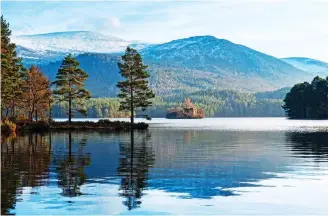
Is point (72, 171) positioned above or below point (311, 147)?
below

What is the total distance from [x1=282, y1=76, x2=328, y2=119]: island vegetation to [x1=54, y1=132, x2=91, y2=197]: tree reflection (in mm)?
145947

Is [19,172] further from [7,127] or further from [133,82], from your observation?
[133,82]

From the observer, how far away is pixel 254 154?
42125 mm

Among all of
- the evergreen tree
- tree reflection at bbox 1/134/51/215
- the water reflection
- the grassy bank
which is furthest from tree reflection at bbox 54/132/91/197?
the grassy bank

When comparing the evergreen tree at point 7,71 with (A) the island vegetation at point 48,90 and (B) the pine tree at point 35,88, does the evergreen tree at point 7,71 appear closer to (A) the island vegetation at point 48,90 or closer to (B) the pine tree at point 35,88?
(A) the island vegetation at point 48,90

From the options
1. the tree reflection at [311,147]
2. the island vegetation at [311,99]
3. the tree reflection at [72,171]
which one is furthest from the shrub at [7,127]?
the island vegetation at [311,99]

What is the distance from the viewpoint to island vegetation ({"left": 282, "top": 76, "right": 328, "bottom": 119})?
17896 cm

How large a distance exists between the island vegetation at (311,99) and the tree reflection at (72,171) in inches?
5746

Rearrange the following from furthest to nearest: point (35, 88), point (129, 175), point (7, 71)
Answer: point (35, 88), point (7, 71), point (129, 175)

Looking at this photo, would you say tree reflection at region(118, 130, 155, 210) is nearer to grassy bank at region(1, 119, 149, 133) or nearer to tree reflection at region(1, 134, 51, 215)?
tree reflection at region(1, 134, 51, 215)

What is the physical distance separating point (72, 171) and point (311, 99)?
525 ft

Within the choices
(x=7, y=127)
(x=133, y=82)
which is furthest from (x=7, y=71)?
(x=133, y=82)

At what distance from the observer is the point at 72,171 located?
29.6 meters

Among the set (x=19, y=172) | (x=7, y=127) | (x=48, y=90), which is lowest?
(x=19, y=172)
